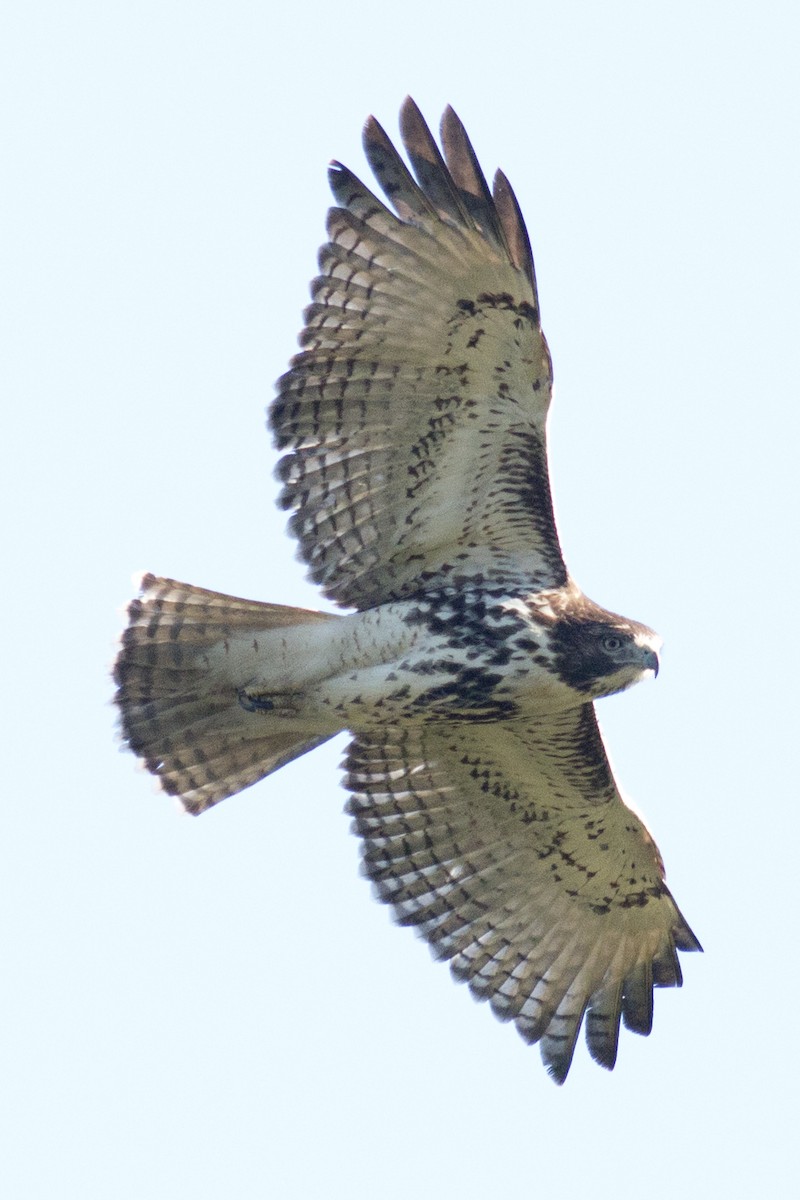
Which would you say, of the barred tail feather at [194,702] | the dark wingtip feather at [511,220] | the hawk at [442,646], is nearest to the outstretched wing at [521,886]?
the hawk at [442,646]

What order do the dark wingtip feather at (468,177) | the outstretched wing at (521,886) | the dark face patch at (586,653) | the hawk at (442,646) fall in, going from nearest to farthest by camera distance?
the dark wingtip feather at (468,177) → the hawk at (442,646) → the dark face patch at (586,653) → the outstretched wing at (521,886)

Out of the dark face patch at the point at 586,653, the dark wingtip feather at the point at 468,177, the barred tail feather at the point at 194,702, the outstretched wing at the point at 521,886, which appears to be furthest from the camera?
the outstretched wing at the point at 521,886

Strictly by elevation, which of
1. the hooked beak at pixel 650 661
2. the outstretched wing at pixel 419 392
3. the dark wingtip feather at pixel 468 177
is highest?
the dark wingtip feather at pixel 468 177

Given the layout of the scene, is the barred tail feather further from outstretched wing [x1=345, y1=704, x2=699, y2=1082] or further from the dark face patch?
the dark face patch

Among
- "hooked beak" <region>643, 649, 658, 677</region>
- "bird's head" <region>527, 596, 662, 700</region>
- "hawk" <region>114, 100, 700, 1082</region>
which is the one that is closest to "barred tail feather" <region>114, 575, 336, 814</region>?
"hawk" <region>114, 100, 700, 1082</region>

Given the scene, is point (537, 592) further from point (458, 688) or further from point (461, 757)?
point (461, 757)

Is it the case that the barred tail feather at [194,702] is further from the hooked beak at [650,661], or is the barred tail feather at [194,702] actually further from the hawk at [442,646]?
the hooked beak at [650,661]

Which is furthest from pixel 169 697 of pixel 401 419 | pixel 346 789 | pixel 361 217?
pixel 361 217
